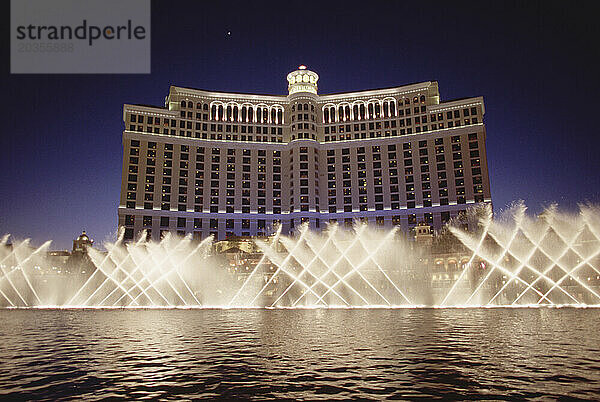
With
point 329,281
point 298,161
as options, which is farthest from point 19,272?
point 298,161

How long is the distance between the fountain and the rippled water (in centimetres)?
2928

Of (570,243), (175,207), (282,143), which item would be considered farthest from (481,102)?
(175,207)

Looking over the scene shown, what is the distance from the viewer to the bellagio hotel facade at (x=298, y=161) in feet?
395

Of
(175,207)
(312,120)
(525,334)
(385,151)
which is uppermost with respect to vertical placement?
(312,120)

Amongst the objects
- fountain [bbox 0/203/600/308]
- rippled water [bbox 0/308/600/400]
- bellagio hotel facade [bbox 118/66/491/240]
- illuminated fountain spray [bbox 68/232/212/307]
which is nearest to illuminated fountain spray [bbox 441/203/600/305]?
fountain [bbox 0/203/600/308]

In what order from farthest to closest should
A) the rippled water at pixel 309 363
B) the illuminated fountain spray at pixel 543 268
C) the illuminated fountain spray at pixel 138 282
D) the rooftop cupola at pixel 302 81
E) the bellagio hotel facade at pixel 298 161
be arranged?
the rooftop cupola at pixel 302 81
the bellagio hotel facade at pixel 298 161
the illuminated fountain spray at pixel 138 282
the illuminated fountain spray at pixel 543 268
the rippled water at pixel 309 363

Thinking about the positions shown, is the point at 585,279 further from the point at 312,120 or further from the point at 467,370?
the point at 312,120

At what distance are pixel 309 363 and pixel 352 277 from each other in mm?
47430

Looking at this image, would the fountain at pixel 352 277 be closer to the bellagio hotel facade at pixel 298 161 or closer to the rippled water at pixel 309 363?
the rippled water at pixel 309 363

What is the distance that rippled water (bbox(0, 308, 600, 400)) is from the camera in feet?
39.8

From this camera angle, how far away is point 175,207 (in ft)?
402

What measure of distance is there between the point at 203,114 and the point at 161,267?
71150 mm

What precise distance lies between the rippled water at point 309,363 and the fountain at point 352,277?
29276mm

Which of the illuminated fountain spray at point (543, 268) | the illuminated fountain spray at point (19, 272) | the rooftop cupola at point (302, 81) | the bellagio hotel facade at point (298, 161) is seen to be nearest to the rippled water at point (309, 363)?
the illuminated fountain spray at point (543, 268)
